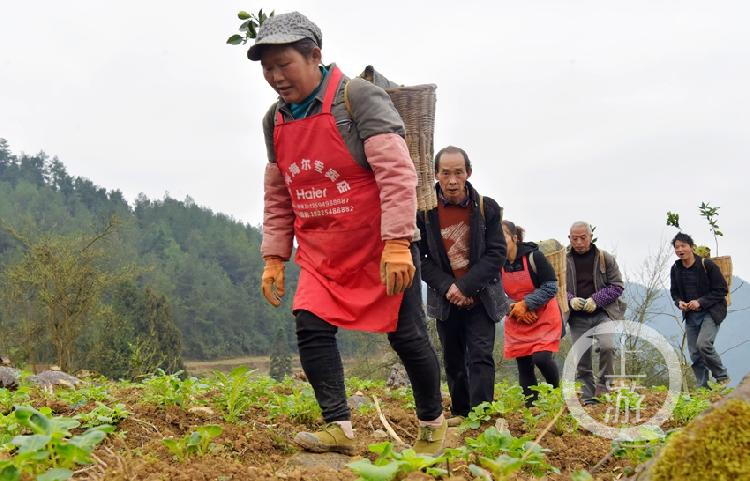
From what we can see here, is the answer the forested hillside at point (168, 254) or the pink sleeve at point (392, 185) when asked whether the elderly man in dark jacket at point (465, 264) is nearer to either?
the pink sleeve at point (392, 185)

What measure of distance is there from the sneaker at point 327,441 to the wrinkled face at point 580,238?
4.48 metres

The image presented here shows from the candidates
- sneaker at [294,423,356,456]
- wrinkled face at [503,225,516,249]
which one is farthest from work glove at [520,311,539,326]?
sneaker at [294,423,356,456]

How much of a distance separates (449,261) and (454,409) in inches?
46.5

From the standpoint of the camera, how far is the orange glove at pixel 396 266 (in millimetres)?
3398

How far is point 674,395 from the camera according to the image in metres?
5.61

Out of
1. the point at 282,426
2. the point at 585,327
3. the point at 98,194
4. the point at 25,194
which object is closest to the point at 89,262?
the point at 585,327

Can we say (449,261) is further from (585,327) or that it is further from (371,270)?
(585,327)

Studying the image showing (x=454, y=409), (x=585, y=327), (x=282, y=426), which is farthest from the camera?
(x=585, y=327)

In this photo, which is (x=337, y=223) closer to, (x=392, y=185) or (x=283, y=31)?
(x=392, y=185)

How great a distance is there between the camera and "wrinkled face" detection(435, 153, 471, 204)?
488 centimetres

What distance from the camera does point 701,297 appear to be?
9062 mm

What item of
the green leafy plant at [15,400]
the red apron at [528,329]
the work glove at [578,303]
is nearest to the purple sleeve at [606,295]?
the work glove at [578,303]

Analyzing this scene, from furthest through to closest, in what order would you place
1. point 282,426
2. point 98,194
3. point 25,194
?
point 98,194 < point 25,194 < point 282,426

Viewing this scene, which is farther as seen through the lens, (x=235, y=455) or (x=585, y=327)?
(x=585, y=327)
